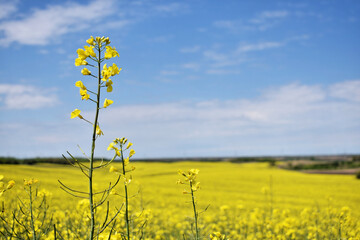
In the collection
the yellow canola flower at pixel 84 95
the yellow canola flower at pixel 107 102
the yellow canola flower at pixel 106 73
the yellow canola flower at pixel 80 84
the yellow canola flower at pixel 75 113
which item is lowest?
the yellow canola flower at pixel 75 113

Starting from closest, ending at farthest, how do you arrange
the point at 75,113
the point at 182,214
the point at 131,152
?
the point at 75,113 → the point at 131,152 → the point at 182,214

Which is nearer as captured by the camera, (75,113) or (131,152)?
(75,113)

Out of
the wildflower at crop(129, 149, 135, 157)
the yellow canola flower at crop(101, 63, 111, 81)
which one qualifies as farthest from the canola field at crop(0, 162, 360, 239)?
the yellow canola flower at crop(101, 63, 111, 81)

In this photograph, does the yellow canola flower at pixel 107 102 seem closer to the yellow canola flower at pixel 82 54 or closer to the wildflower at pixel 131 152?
the yellow canola flower at pixel 82 54

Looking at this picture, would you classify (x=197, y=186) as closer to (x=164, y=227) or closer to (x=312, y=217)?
(x=164, y=227)

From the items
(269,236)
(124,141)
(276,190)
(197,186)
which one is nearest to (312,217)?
(269,236)

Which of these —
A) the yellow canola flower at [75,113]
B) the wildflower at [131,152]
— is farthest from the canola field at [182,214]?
the yellow canola flower at [75,113]

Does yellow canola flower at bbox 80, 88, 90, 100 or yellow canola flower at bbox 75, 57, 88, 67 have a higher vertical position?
yellow canola flower at bbox 75, 57, 88, 67

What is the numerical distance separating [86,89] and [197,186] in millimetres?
908

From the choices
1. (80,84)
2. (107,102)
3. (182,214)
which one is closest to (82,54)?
(80,84)

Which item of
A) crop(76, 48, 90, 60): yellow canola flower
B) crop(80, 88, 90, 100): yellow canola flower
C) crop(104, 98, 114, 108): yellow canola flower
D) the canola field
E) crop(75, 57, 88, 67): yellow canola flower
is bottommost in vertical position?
the canola field

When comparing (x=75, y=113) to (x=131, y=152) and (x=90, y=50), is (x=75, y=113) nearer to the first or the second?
(x=90, y=50)

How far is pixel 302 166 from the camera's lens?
4122 centimetres

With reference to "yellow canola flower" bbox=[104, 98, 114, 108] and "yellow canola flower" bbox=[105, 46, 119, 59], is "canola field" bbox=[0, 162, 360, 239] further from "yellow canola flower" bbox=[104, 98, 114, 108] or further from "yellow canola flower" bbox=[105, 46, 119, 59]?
"yellow canola flower" bbox=[105, 46, 119, 59]
